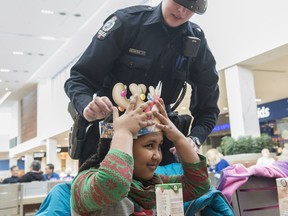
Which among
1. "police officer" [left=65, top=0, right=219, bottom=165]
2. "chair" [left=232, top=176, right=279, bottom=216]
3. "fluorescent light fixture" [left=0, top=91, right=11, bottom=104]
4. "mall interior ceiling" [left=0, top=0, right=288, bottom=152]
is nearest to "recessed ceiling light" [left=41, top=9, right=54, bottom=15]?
"mall interior ceiling" [left=0, top=0, right=288, bottom=152]

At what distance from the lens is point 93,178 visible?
967mm

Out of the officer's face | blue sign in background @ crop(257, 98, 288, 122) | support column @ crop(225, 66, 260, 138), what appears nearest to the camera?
the officer's face

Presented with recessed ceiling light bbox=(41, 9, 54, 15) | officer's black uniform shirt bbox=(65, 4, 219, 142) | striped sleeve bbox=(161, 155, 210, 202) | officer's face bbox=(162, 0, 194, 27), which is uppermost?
recessed ceiling light bbox=(41, 9, 54, 15)

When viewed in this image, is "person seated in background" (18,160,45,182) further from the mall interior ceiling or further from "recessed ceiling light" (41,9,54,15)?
"recessed ceiling light" (41,9,54,15)

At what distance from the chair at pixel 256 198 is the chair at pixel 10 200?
361cm

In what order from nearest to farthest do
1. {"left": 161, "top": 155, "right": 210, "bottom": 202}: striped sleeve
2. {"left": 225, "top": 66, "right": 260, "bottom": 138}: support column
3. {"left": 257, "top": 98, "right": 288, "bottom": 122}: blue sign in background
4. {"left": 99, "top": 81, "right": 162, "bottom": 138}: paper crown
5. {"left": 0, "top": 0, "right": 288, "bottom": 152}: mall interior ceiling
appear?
{"left": 99, "top": 81, "right": 162, "bottom": 138}: paper crown
{"left": 161, "top": 155, "right": 210, "bottom": 202}: striped sleeve
{"left": 225, "top": 66, "right": 260, "bottom": 138}: support column
{"left": 0, "top": 0, "right": 288, "bottom": 152}: mall interior ceiling
{"left": 257, "top": 98, "right": 288, "bottom": 122}: blue sign in background

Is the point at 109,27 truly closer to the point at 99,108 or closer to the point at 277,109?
the point at 99,108

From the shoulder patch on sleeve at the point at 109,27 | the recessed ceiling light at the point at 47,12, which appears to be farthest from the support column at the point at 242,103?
the shoulder patch on sleeve at the point at 109,27

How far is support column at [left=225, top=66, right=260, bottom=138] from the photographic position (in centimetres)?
698

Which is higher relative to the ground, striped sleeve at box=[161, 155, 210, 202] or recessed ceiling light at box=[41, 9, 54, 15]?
recessed ceiling light at box=[41, 9, 54, 15]

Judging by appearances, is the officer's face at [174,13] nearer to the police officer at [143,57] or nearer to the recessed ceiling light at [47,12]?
the police officer at [143,57]

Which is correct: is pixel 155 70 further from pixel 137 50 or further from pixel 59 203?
pixel 59 203

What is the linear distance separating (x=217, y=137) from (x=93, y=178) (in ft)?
47.4

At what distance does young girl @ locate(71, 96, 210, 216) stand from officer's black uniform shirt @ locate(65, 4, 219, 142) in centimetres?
32
